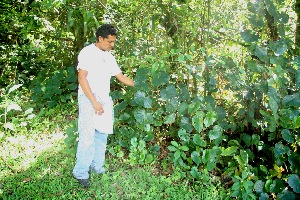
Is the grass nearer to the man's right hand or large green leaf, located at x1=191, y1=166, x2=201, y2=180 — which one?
large green leaf, located at x1=191, y1=166, x2=201, y2=180

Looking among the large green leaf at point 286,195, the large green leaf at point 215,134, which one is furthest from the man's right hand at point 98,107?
the large green leaf at point 286,195

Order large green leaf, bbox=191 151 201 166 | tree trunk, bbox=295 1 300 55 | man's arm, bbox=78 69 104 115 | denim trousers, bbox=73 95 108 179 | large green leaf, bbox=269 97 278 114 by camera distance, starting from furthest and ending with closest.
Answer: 1. tree trunk, bbox=295 1 300 55
2. large green leaf, bbox=191 151 201 166
3. large green leaf, bbox=269 97 278 114
4. denim trousers, bbox=73 95 108 179
5. man's arm, bbox=78 69 104 115

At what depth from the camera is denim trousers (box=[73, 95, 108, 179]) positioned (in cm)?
268

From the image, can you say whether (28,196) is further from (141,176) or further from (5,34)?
(5,34)

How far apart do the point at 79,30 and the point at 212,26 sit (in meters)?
1.95

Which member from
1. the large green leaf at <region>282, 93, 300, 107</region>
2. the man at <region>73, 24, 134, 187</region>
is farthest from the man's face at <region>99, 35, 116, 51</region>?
the large green leaf at <region>282, 93, 300, 107</region>

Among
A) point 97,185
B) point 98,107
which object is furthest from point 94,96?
point 97,185

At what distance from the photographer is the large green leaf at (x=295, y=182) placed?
110 inches

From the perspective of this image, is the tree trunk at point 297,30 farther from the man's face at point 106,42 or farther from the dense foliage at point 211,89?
the man's face at point 106,42

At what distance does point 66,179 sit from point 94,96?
3.02 ft

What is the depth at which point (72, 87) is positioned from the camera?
430 centimetres

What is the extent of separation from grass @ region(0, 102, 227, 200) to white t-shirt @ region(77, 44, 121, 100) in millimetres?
833

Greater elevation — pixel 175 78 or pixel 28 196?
pixel 175 78

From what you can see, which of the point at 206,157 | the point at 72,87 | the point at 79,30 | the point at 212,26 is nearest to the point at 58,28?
the point at 79,30
